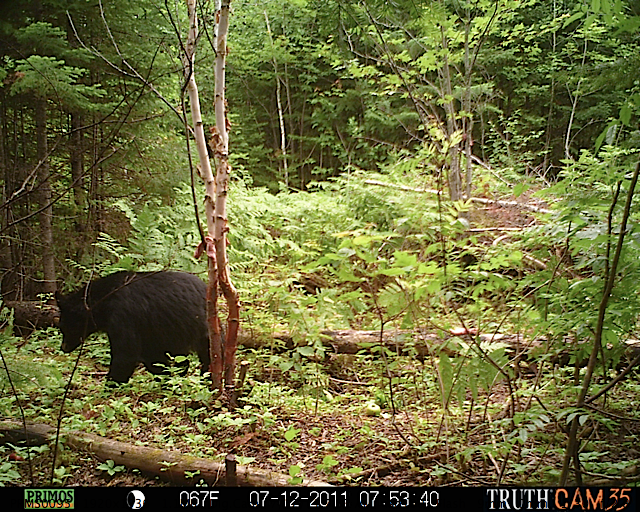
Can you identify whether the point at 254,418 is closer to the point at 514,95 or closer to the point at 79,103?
the point at 79,103

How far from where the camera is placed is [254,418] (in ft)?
11.3

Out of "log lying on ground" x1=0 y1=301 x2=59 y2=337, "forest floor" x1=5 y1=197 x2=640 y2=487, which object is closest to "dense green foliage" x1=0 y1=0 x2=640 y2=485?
"forest floor" x1=5 y1=197 x2=640 y2=487

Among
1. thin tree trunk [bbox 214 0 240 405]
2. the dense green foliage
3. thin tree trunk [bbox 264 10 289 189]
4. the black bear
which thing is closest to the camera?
the dense green foliage

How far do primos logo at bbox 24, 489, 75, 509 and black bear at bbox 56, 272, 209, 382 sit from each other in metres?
1.84

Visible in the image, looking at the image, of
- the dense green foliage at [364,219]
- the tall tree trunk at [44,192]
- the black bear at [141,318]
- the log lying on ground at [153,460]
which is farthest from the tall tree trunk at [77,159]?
the log lying on ground at [153,460]

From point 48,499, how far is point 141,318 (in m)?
2.06

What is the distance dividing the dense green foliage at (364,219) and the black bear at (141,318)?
13.8 inches

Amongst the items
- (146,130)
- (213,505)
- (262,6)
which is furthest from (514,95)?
(213,505)

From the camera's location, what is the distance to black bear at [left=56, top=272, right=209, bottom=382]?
14.0 feet

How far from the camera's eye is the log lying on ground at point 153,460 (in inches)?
103

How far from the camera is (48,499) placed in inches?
94.7

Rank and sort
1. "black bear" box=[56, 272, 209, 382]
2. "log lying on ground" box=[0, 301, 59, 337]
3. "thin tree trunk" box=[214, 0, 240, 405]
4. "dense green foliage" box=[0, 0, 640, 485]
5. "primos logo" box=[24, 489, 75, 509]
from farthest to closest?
"log lying on ground" box=[0, 301, 59, 337] < "black bear" box=[56, 272, 209, 382] < "thin tree trunk" box=[214, 0, 240, 405] < "dense green foliage" box=[0, 0, 640, 485] < "primos logo" box=[24, 489, 75, 509]

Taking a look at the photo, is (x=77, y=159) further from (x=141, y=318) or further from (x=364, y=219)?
(x=364, y=219)

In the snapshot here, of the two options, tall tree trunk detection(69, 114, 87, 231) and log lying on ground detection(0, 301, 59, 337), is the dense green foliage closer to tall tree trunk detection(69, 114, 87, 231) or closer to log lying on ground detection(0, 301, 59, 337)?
tall tree trunk detection(69, 114, 87, 231)
